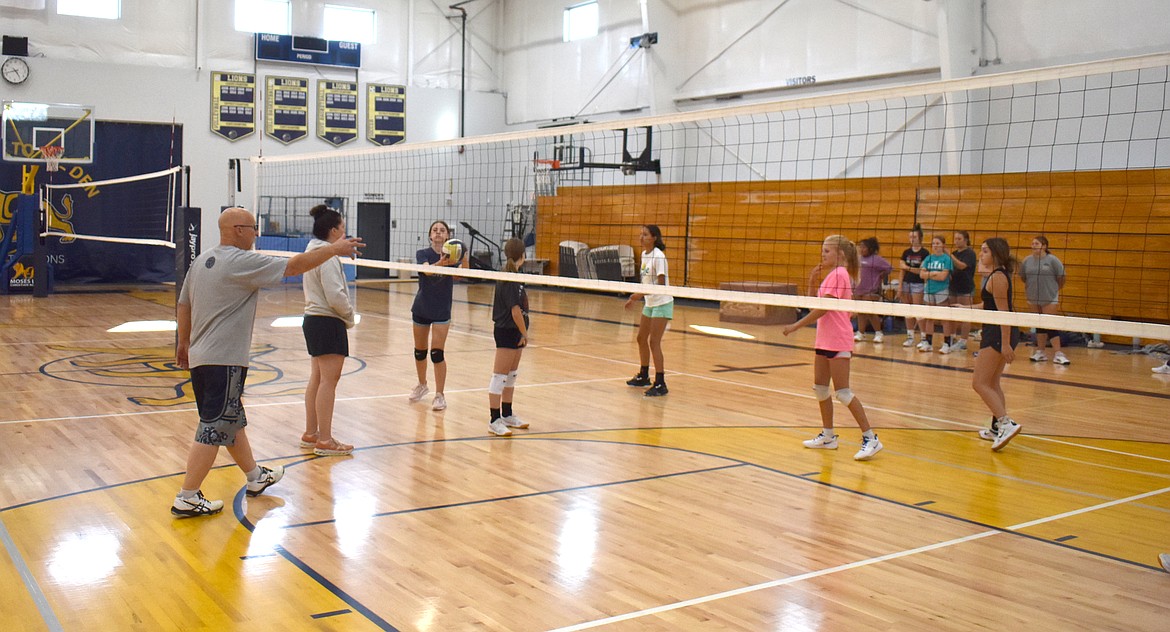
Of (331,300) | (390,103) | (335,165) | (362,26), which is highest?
(362,26)

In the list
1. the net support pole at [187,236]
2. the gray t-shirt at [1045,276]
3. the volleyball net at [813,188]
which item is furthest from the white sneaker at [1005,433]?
the net support pole at [187,236]

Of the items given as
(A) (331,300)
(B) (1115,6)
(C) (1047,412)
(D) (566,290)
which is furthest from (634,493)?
(D) (566,290)

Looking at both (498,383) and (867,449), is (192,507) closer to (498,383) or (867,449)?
(498,383)

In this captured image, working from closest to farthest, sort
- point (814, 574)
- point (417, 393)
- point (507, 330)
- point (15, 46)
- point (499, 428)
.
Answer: point (814, 574)
point (507, 330)
point (499, 428)
point (417, 393)
point (15, 46)

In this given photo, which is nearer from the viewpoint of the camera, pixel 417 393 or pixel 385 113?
pixel 417 393

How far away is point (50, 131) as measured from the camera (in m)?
17.3

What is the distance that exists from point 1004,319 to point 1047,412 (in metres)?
4.30

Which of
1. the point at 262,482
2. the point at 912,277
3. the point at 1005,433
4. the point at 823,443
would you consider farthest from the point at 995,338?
the point at 912,277

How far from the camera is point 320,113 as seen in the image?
77.9ft

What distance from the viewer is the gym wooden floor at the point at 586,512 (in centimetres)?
398

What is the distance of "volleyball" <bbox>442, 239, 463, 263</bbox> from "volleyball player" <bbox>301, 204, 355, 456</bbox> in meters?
1.42

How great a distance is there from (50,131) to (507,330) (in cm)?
1405

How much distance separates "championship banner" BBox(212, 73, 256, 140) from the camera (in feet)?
73.8

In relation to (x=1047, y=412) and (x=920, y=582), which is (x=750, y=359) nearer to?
(x=1047, y=412)
